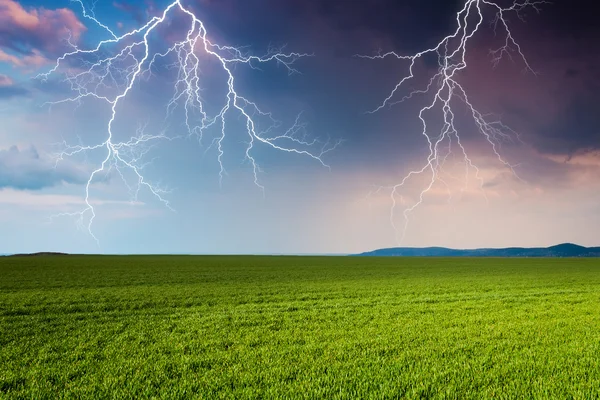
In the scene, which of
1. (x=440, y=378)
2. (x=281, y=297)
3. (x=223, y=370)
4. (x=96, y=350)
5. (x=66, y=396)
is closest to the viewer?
(x=66, y=396)

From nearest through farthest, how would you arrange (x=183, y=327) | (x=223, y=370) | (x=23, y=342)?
(x=223, y=370), (x=23, y=342), (x=183, y=327)

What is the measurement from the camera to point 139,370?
23.1 ft

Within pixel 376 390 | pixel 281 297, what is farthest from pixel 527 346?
pixel 281 297

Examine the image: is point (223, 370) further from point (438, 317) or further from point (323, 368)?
point (438, 317)

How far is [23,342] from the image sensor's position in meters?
9.46

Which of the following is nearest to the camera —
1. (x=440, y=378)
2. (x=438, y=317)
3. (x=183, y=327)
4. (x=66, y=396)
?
(x=66, y=396)

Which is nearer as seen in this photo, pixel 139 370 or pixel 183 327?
pixel 139 370

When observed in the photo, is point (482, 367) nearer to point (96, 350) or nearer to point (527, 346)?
point (527, 346)

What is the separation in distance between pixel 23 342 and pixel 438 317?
11.9 metres

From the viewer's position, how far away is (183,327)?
36.9ft

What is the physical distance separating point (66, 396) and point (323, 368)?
163 inches

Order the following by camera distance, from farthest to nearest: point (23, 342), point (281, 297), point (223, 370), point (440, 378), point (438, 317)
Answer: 1. point (281, 297)
2. point (438, 317)
3. point (23, 342)
4. point (223, 370)
5. point (440, 378)

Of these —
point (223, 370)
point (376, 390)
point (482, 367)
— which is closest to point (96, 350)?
point (223, 370)

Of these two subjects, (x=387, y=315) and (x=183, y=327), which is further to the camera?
(x=387, y=315)
